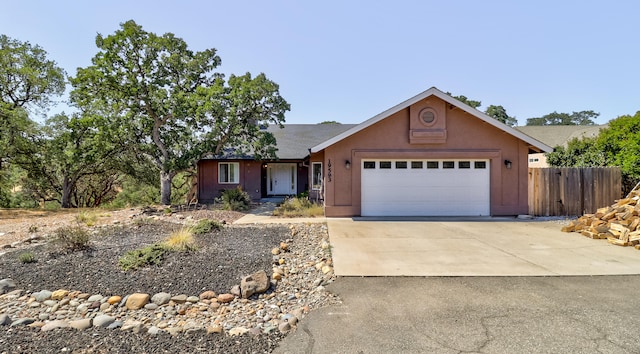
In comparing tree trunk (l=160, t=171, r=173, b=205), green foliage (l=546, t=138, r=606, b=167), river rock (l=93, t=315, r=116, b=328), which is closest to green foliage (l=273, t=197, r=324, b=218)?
tree trunk (l=160, t=171, r=173, b=205)

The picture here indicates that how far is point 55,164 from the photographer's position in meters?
17.5

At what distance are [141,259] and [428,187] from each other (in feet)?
30.9

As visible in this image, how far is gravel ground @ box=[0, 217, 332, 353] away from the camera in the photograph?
329 cm

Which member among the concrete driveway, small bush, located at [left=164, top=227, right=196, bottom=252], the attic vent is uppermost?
the attic vent

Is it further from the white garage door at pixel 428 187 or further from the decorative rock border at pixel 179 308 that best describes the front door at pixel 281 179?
the decorative rock border at pixel 179 308

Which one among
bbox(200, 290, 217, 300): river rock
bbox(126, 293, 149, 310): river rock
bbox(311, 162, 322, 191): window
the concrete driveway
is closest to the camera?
bbox(126, 293, 149, 310): river rock

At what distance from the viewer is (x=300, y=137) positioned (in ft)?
69.1

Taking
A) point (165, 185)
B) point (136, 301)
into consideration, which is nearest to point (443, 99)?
point (136, 301)

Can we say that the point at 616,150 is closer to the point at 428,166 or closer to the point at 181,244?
the point at 428,166

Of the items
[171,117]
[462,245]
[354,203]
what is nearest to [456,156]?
[354,203]

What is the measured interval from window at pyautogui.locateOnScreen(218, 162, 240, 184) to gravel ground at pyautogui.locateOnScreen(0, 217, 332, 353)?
8.94 metres

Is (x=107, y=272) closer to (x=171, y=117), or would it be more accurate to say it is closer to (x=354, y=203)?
(x=354, y=203)

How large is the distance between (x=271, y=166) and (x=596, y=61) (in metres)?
16.9

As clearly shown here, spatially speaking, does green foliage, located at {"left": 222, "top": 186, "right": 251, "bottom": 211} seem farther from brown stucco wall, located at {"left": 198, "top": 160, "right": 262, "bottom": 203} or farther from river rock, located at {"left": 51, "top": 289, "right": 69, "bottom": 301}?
river rock, located at {"left": 51, "top": 289, "right": 69, "bottom": 301}
